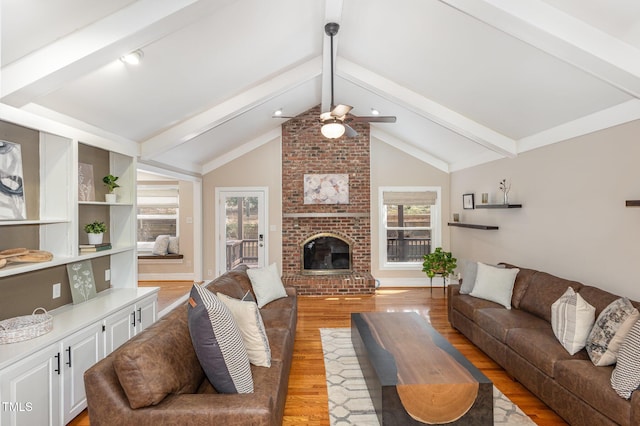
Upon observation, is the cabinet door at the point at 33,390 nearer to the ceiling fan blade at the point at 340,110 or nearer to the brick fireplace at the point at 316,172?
the ceiling fan blade at the point at 340,110

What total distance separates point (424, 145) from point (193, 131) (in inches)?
162

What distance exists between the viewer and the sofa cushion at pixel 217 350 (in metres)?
1.76

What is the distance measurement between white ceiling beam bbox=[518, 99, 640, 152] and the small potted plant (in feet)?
15.4

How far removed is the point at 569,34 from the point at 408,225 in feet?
15.5

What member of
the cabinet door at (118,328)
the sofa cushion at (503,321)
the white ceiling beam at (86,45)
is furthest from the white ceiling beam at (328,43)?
the cabinet door at (118,328)

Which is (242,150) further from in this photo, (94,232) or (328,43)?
(94,232)

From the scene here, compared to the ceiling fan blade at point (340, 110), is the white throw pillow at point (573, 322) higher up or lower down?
lower down

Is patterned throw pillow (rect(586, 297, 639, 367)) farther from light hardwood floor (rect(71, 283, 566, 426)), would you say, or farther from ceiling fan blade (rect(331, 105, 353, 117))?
ceiling fan blade (rect(331, 105, 353, 117))

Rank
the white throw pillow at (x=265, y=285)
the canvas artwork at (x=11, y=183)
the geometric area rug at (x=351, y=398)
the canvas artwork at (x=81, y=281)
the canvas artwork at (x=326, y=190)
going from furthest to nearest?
1. the canvas artwork at (x=326, y=190)
2. the white throw pillow at (x=265, y=285)
3. the canvas artwork at (x=81, y=281)
4. the geometric area rug at (x=351, y=398)
5. the canvas artwork at (x=11, y=183)

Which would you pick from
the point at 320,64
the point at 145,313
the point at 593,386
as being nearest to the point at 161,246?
the point at 145,313

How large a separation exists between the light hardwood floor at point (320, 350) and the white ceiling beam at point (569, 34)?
8.19ft

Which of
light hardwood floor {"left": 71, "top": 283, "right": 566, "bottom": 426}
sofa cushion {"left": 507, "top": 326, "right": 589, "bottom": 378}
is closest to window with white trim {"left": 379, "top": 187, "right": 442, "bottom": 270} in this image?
light hardwood floor {"left": 71, "top": 283, "right": 566, "bottom": 426}

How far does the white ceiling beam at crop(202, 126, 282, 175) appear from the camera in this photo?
668 centimetres

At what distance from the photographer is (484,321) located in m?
3.40
